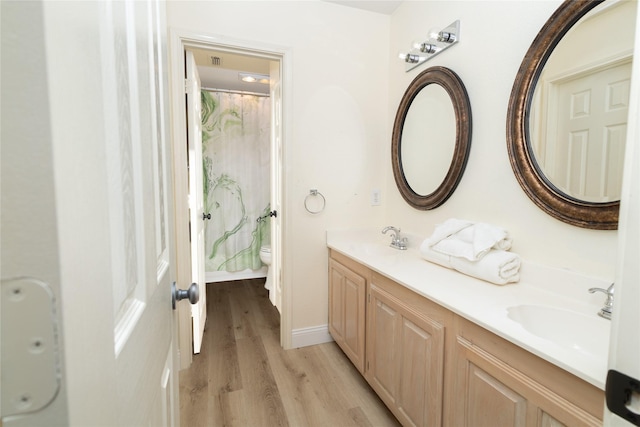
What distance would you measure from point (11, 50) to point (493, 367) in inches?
48.2

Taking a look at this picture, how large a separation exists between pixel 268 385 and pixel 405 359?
3.08 feet

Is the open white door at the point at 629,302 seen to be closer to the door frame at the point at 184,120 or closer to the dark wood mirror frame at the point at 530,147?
the dark wood mirror frame at the point at 530,147

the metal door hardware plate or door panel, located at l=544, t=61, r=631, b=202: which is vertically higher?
door panel, located at l=544, t=61, r=631, b=202

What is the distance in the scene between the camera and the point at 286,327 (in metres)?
2.25

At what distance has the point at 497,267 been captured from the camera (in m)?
1.27

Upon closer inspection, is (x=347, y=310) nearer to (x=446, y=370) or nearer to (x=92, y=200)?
(x=446, y=370)

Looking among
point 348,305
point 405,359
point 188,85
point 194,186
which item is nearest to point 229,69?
point 188,85

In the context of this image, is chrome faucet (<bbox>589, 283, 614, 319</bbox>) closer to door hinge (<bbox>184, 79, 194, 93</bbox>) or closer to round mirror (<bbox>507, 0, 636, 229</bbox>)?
round mirror (<bbox>507, 0, 636, 229</bbox>)

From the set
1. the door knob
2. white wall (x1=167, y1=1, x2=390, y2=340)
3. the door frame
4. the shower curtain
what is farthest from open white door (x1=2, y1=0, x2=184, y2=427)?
the shower curtain

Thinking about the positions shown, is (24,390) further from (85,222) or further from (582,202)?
(582,202)

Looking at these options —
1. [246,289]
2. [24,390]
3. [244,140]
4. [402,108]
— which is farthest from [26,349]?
[244,140]

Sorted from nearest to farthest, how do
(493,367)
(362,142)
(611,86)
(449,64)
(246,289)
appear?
(493,367) → (611,86) → (449,64) → (362,142) → (246,289)

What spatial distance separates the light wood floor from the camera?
1.60 metres

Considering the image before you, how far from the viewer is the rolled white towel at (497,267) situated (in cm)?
127
